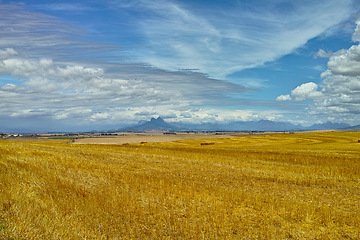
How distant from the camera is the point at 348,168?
25.2 m

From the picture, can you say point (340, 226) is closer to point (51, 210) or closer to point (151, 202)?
point (151, 202)

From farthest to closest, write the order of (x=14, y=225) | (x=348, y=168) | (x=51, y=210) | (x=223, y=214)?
(x=348, y=168) < (x=223, y=214) < (x=51, y=210) < (x=14, y=225)

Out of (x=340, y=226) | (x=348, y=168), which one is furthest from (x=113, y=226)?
(x=348, y=168)

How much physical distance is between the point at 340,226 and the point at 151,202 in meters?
8.14

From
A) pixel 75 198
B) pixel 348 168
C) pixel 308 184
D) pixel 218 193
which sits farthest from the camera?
pixel 348 168

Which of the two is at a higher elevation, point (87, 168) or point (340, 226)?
point (87, 168)

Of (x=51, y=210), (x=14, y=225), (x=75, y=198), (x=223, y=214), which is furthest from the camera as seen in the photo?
(x=75, y=198)

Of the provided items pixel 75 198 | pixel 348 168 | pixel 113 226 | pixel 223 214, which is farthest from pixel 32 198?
pixel 348 168

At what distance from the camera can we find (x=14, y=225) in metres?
8.59

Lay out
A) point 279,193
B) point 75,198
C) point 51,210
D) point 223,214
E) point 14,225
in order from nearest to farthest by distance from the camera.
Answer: point 14,225
point 51,210
point 223,214
point 75,198
point 279,193

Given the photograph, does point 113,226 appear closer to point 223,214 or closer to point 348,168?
point 223,214

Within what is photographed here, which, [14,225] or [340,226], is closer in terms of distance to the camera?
[14,225]

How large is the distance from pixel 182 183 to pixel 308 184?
937 centimetres

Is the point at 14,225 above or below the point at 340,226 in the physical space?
above
